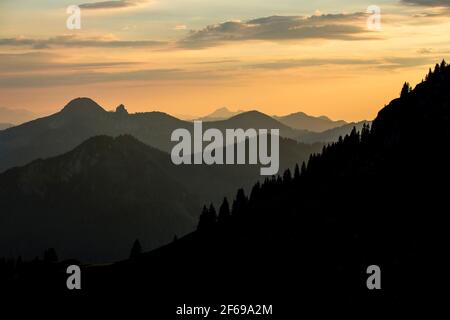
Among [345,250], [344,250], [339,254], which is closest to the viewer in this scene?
[339,254]

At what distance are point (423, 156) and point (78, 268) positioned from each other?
288ft

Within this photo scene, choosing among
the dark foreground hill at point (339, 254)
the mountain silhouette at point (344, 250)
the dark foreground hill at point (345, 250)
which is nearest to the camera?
the dark foreground hill at point (339, 254)

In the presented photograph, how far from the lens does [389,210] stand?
6752 inches

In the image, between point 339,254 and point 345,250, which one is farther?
point 345,250

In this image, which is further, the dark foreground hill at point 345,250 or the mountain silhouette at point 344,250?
the dark foreground hill at point 345,250

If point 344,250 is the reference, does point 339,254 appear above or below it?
below

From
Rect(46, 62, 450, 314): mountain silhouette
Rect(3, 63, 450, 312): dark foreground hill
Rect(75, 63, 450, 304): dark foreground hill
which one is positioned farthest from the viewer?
Rect(75, 63, 450, 304): dark foreground hill

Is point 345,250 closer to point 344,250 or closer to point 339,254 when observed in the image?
point 344,250

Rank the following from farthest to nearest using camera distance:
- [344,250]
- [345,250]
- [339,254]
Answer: [344,250] → [345,250] → [339,254]

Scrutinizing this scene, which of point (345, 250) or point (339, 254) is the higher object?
point (345, 250)

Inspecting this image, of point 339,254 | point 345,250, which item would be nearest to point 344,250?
point 345,250

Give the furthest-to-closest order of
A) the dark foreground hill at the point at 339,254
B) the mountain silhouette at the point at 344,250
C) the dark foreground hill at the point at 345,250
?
the dark foreground hill at the point at 345,250 < the mountain silhouette at the point at 344,250 < the dark foreground hill at the point at 339,254

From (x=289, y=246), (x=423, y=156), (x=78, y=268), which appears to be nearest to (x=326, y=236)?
(x=289, y=246)
